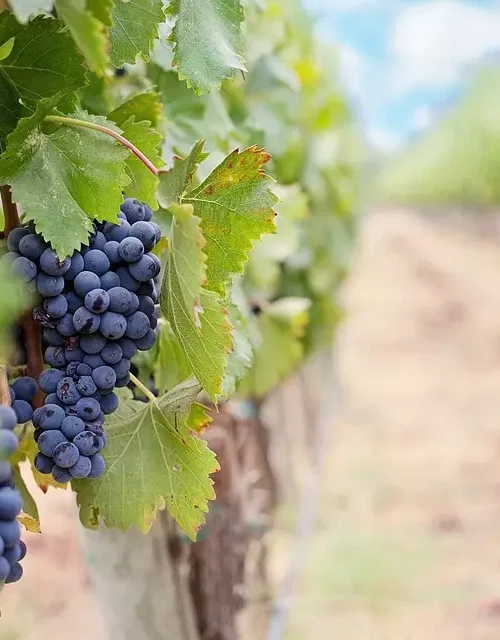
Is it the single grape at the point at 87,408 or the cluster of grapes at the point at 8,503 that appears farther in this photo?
the single grape at the point at 87,408

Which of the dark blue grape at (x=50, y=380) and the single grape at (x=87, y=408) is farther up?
the dark blue grape at (x=50, y=380)

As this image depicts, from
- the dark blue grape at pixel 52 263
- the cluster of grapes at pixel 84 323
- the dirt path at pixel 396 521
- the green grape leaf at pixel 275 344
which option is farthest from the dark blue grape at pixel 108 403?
the dirt path at pixel 396 521

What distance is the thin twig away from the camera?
2.85 m

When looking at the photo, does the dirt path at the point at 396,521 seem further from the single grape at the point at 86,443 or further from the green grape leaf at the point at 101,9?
the green grape leaf at the point at 101,9

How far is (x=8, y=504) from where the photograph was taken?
54 cm

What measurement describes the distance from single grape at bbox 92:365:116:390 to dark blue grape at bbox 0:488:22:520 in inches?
5.1

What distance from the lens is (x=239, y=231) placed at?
708mm

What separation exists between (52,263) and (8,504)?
0.18 metres

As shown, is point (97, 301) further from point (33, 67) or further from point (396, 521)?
point (396, 521)

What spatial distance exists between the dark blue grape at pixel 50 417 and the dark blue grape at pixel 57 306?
0.07 meters

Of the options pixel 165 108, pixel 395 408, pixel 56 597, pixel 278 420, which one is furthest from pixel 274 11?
pixel 395 408

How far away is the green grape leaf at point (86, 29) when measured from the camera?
1.73 ft

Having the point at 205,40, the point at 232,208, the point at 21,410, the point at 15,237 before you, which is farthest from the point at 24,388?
the point at 205,40

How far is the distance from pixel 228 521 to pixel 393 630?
128cm
